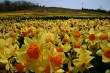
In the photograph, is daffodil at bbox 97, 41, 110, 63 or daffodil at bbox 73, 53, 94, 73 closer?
daffodil at bbox 97, 41, 110, 63

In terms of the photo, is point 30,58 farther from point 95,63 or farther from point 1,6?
point 1,6

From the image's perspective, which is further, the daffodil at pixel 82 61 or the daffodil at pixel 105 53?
the daffodil at pixel 82 61

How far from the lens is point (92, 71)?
2814mm

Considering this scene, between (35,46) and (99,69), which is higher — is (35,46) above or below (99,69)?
above

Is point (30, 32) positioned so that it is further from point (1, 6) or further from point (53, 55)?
point (1, 6)

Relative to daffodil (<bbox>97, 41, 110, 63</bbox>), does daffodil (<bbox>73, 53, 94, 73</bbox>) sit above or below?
below

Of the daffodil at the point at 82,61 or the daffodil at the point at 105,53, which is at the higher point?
the daffodil at the point at 105,53

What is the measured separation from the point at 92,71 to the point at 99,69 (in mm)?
293

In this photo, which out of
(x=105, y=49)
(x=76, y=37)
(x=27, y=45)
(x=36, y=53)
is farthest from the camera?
(x=76, y=37)

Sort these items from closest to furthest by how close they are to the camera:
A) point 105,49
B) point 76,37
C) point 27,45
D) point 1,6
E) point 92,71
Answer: point 27,45 → point 105,49 → point 92,71 → point 76,37 → point 1,6

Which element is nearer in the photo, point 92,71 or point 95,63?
point 92,71

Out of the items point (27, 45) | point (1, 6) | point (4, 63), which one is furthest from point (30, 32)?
point (1, 6)

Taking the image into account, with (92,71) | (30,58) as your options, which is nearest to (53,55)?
(30,58)

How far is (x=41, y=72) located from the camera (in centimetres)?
176
